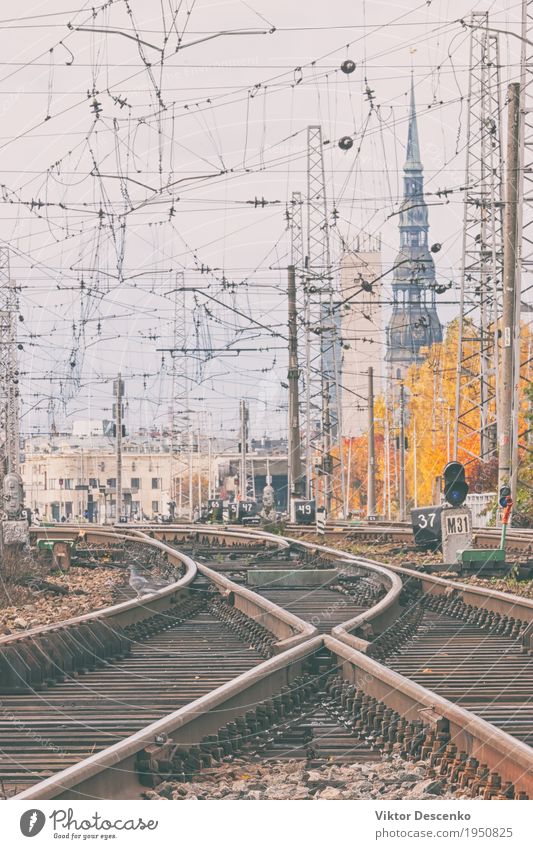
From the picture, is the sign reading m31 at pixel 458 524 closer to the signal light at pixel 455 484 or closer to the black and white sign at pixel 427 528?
the signal light at pixel 455 484

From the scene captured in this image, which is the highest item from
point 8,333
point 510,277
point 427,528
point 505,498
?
point 8,333

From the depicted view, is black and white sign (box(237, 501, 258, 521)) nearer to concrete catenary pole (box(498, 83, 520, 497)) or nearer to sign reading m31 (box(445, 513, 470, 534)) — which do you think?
concrete catenary pole (box(498, 83, 520, 497))

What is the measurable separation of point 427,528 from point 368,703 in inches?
735

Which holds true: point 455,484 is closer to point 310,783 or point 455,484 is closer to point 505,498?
point 505,498

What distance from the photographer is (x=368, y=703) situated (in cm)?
948

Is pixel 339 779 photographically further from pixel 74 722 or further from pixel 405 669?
pixel 405 669

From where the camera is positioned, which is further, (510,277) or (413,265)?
(413,265)

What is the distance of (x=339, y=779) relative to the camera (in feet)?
24.6

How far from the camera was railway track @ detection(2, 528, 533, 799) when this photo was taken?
23.9ft

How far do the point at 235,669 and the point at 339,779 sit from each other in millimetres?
4162

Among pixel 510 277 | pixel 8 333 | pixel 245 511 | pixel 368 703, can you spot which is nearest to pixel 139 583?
pixel 368 703

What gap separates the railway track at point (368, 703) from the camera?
7285 millimetres

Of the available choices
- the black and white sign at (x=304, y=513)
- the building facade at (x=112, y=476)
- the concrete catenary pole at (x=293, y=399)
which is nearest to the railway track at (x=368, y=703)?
the black and white sign at (x=304, y=513)

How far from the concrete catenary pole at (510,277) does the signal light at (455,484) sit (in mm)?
9174
